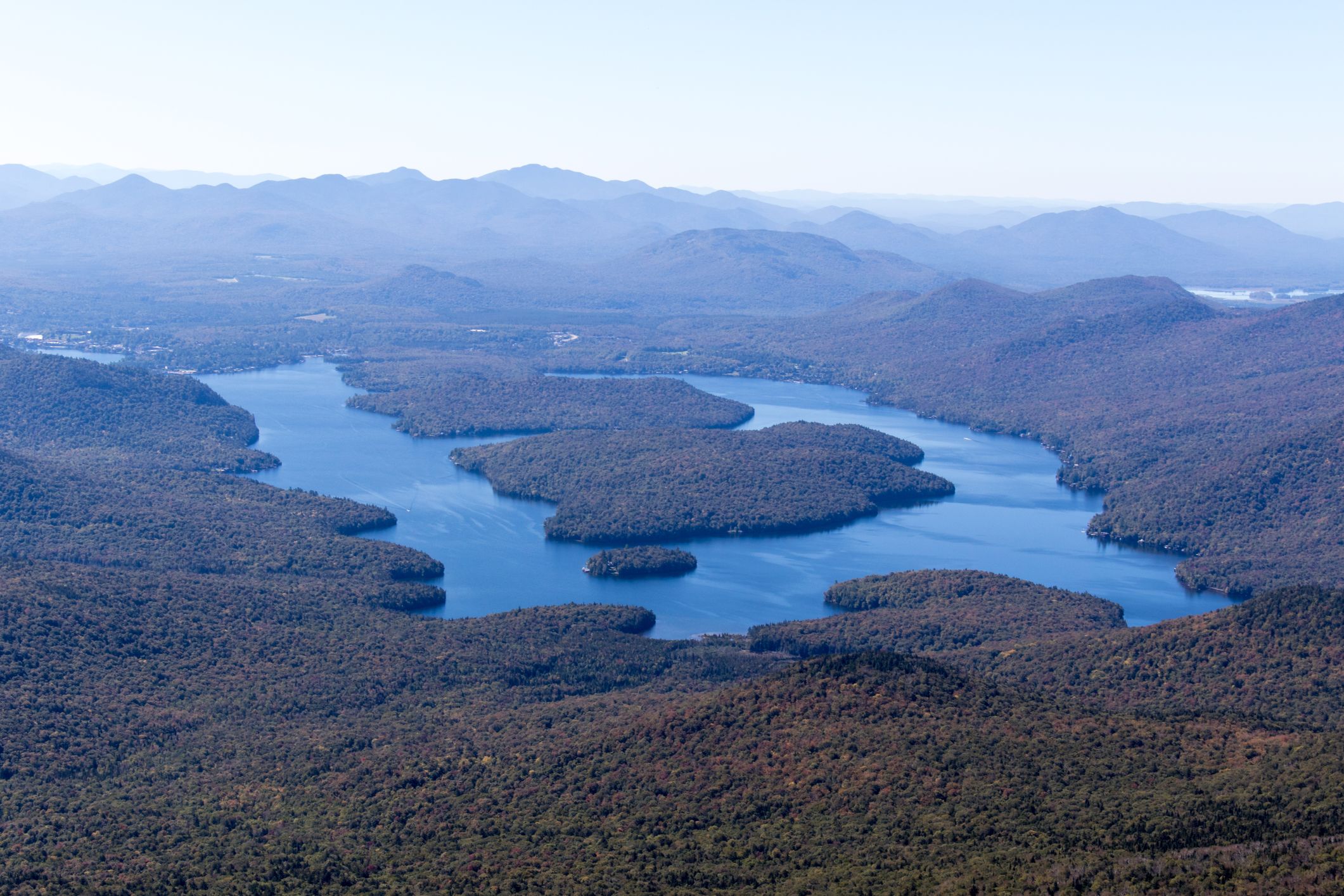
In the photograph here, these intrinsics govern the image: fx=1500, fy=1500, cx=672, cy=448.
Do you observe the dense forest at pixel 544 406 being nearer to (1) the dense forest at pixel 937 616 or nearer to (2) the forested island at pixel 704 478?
(2) the forested island at pixel 704 478

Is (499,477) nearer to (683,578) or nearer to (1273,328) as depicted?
(683,578)

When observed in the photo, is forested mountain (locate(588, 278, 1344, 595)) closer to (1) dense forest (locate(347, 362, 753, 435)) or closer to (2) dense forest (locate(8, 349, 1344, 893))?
(2) dense forest (locate(8, 349, 1344, 893))

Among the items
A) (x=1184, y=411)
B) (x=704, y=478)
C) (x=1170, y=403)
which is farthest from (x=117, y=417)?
(x=1170, y=403)

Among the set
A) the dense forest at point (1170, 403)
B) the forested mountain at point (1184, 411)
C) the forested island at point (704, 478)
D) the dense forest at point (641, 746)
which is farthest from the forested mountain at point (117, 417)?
the forested mountain at point (1184, 411)

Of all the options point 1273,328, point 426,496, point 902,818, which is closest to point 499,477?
point 426,496

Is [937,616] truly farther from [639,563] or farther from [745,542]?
[745,542]
